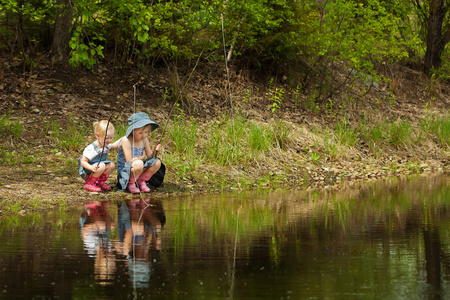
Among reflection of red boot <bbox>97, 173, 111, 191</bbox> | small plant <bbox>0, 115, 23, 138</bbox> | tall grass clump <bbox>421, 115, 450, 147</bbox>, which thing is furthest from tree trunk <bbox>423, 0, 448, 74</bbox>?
reflection of red boot <bbox>97, 173, 111, 191</bbox>

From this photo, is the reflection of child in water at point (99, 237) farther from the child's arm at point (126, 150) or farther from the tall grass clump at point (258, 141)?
the tall grass clump at point (258, 141)

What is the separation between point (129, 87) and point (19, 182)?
19.5 ft

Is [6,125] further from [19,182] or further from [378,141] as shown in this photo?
[378,141]

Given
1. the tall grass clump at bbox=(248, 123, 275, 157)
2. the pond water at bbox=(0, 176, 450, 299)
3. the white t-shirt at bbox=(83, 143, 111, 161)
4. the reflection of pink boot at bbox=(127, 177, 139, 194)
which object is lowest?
the pond water at bbox=(0, 176, 450, 299)

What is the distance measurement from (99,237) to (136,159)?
9.86 ft

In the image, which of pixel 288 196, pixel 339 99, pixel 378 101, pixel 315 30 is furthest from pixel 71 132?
pixel 378 101

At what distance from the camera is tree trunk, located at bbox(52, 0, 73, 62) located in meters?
14.0

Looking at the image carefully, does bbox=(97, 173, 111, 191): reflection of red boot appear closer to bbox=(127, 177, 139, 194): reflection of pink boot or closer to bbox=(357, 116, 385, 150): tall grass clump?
bbox=(127, 177, 139, 194): reflection of pink boot

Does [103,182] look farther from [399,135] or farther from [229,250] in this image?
[399,135]

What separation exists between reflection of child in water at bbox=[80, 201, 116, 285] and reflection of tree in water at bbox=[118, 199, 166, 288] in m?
0.13

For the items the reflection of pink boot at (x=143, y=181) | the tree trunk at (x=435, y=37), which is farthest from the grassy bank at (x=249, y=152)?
the tree trunk at (x=435, y=37)

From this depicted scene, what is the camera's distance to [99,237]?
6.52 metres

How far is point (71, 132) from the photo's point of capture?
12.1 meters

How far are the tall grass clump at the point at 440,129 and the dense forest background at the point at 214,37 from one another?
1.78m
